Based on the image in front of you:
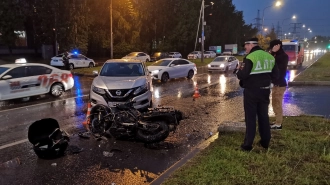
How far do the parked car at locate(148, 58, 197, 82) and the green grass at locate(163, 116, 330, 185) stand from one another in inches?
489

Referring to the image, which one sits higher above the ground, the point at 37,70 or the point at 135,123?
the point at 37,70

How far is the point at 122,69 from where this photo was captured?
1053cm

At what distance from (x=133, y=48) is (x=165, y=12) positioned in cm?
1223

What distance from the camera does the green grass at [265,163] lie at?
4.32 meters

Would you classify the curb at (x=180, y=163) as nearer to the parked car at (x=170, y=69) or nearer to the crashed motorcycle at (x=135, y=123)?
the crashed motorcycle at (x=135, y=123)

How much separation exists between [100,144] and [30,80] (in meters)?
6.88

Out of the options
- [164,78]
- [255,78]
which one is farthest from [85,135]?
[164,78]

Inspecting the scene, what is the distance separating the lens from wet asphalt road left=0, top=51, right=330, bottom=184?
5062 millimetres

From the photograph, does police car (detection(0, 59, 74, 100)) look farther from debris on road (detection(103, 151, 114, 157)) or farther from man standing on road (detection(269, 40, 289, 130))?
man standing on road (detection(269, 40, 289, 130))

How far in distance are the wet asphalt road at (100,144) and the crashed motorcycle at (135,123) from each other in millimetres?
238

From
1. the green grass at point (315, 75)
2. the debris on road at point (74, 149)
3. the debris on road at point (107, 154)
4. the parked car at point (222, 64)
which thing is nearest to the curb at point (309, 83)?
the green grass at point (315, 75)

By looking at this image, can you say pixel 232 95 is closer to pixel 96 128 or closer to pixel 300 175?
pixel 96 128

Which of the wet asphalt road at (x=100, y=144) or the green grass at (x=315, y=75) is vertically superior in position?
the green grass at (x=315, y=75)

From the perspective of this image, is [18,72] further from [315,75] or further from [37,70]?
[315,75]
